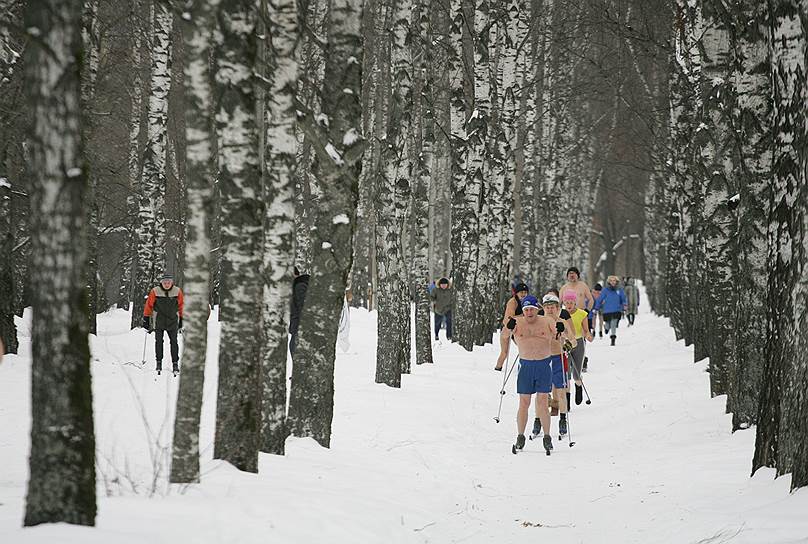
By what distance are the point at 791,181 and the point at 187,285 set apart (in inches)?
194

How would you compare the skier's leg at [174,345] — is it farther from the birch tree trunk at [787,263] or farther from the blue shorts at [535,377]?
the birch tree trunk at [787,263]

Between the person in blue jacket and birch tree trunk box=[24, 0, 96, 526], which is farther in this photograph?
the person in blue jacket

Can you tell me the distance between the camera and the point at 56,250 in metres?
4.83

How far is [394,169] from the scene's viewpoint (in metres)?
16.0

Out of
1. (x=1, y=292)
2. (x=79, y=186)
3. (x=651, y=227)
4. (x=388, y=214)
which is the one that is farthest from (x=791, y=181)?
(x=651, y=227)

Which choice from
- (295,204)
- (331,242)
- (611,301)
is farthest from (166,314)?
(611,301)

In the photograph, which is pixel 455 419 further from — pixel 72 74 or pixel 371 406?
pixel 72 74

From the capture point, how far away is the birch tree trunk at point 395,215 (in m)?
14.9

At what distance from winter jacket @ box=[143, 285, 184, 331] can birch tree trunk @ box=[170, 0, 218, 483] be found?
10464 millimetres

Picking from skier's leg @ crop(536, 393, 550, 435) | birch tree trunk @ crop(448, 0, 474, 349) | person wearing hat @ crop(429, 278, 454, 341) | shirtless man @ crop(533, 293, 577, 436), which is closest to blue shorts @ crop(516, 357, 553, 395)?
skier's leg @ crop(536, 393, 550, 435)

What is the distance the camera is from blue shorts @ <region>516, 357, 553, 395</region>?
40.8 ft

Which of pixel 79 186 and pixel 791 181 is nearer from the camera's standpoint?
pixel 79 186

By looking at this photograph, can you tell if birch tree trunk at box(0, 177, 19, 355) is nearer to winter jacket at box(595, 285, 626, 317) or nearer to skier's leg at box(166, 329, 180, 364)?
skier's leg at box(166, 329, 180, 364)

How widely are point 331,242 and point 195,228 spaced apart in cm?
325
